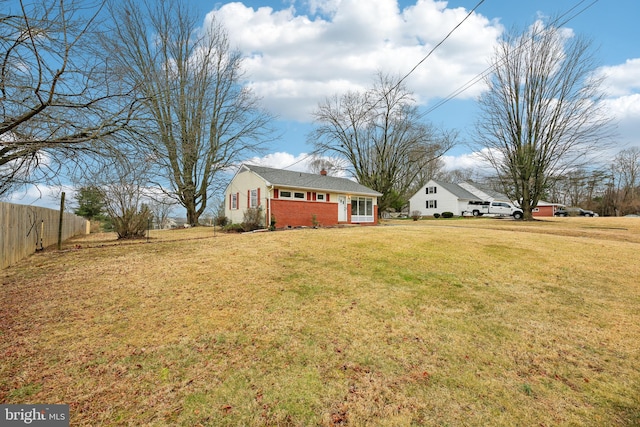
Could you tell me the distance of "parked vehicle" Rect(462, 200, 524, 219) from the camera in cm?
4072

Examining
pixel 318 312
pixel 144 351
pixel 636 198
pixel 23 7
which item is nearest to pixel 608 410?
pixel 318 312

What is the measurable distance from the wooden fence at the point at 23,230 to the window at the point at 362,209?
1744 centimetres

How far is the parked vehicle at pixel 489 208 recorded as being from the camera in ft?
134

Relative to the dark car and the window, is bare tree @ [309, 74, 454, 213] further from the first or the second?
the dark car

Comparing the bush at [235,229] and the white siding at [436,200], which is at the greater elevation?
the white siding at [436,200]

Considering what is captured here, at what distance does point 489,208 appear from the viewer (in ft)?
135

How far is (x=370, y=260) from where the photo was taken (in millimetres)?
7996

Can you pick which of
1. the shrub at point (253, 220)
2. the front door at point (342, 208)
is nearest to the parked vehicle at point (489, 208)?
the front door at point (342, 208)

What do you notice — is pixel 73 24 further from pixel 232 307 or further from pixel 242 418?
pixel 242 418

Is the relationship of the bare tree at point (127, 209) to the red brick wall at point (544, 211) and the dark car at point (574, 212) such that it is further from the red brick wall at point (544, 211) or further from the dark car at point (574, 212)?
the red brick wall at point (544, 211)

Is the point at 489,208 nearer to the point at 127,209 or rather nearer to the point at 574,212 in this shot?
the point at 574,212

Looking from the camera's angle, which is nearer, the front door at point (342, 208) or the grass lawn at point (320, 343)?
the grass lawn at point (320, 343)

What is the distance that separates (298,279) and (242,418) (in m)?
3.82

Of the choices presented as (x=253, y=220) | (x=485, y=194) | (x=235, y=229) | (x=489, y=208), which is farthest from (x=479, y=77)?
(x=485, y=194)
